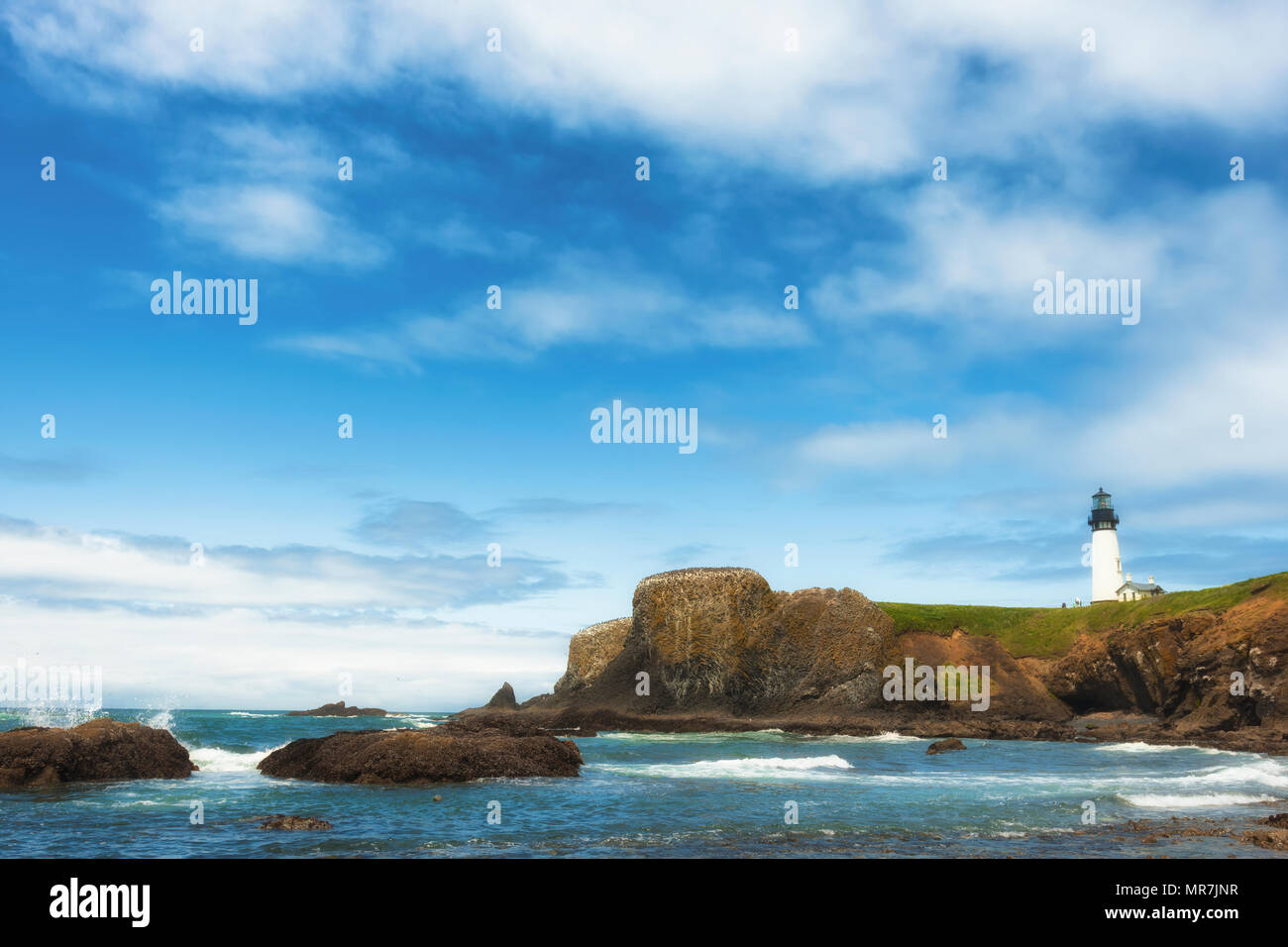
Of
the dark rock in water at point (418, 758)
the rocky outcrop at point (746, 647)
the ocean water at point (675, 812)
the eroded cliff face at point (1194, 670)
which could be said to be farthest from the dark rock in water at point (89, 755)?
the eroded cliff face at point (1194, 670)

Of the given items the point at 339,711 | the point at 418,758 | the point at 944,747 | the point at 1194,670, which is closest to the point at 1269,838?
the point at 418,758

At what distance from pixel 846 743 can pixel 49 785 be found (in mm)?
43215

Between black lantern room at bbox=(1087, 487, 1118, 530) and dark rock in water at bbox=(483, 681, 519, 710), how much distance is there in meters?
67.9

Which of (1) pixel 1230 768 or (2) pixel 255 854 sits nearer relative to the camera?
(2) pixel 255 854

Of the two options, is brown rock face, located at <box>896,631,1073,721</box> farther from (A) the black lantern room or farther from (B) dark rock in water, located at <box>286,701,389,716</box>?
(B) dark rock in water, located at <box>286,701,389,716</box>

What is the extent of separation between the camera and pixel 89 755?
2561 centimetres

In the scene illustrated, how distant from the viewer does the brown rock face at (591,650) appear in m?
91.6

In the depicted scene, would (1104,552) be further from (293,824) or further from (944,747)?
(293,824)
